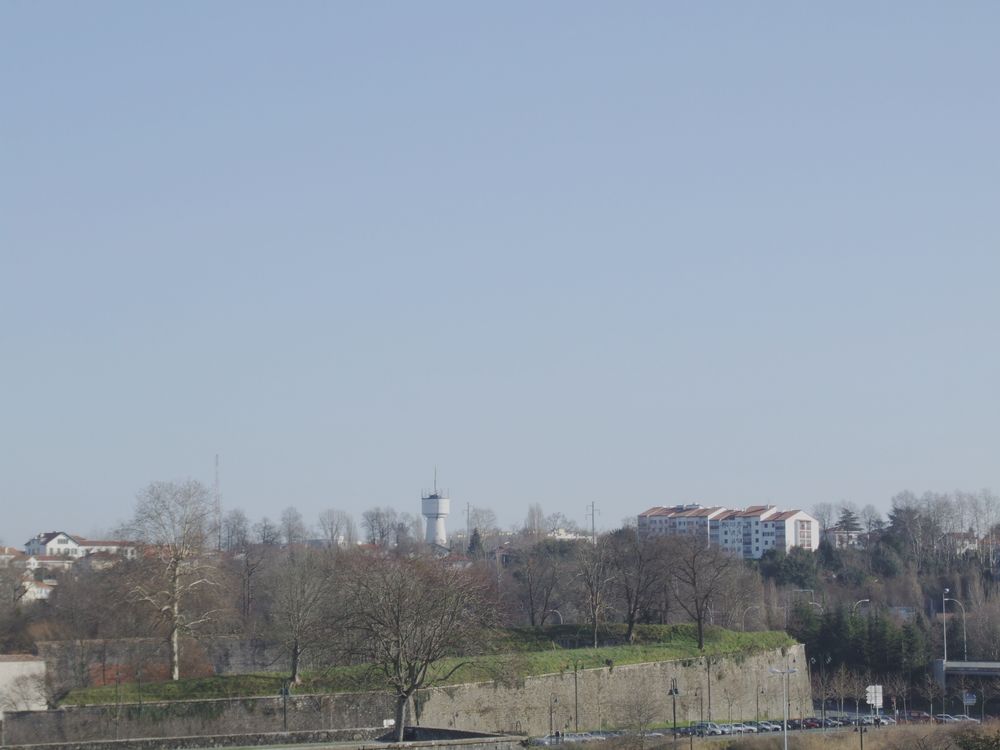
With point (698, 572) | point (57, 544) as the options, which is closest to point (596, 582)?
point (698, 572)

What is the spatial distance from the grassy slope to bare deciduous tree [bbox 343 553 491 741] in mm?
2097

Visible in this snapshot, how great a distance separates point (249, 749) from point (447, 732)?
274 inches

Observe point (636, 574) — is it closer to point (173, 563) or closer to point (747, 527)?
point (173, 563)

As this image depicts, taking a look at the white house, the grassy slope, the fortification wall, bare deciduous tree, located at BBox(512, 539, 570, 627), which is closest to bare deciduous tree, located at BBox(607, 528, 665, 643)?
the grassy slope

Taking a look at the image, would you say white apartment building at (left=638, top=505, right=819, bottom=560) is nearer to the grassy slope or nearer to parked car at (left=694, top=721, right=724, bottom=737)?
the grassy slope

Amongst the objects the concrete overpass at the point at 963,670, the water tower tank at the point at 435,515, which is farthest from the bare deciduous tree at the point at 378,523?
the concrete overpass at the point at 963,670

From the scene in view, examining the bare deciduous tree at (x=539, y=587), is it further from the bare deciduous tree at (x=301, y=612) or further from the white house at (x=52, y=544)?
the white house at (x=52, y=544)

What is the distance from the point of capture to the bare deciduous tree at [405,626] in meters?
42.4

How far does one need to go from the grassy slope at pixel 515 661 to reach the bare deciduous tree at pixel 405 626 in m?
2.10

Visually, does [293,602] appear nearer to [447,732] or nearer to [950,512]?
[447,732]

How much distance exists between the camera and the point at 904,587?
100m

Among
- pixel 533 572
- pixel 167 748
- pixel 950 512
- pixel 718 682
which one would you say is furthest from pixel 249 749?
pixel 950 512

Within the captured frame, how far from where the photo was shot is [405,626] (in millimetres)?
43188

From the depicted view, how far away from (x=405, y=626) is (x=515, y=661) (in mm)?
11110
